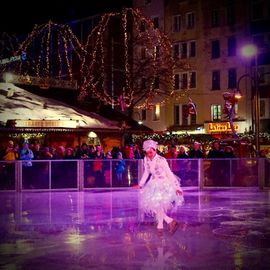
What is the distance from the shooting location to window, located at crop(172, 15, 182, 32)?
52.4m

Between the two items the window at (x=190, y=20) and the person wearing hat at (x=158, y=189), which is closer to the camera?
the person wearing hat at (x=158, y=189)

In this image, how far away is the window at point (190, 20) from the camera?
169 feet

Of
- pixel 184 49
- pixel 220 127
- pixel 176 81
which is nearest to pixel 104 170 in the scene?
pixel 220 127

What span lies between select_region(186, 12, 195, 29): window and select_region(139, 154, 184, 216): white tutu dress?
137 ft

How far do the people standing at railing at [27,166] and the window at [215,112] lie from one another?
104 ft

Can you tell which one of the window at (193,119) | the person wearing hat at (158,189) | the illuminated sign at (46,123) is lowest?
the person wearing hat at (158,189)

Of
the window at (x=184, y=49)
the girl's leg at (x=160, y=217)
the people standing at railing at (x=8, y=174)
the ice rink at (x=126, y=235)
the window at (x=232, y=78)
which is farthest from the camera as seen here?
the window at (x=184, y=49)

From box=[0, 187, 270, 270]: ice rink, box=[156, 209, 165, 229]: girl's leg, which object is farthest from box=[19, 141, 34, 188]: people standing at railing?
box=[156, 209, 165, 229]: girl's leg

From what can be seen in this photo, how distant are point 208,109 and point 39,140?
23750mm

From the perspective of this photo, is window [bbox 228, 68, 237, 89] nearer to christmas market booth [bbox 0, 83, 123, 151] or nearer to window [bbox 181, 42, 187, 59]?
window [bbox 181, 42, 187, 59]

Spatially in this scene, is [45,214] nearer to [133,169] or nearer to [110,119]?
[133,169]

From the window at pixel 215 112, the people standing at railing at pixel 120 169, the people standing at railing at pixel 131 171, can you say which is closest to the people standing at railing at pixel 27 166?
the people standing at railing at pixel 120 169

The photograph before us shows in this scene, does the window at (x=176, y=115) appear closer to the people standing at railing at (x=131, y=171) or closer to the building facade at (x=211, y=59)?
the building facade at (x=211, y=59)

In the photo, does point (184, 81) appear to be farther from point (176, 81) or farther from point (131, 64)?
point (131, 64)
